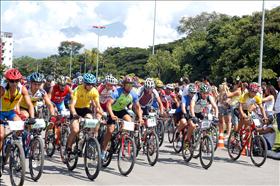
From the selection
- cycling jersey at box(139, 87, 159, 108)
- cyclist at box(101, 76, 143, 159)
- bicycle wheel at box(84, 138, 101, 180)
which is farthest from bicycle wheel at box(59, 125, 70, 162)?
cycling jersey at box(139, 87, 159, 108)

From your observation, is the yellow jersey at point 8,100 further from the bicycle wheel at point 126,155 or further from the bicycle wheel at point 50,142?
the bicycle wheel at point 50,142

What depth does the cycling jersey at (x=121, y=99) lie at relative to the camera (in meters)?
9.87

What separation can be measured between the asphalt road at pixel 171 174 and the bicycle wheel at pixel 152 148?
0.15 metres

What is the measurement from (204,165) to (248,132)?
1.55 m

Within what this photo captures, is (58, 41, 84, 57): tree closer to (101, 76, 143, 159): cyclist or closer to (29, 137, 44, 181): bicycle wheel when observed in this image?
(101, 76, 143, 159): cyclist

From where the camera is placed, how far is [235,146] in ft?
38.1

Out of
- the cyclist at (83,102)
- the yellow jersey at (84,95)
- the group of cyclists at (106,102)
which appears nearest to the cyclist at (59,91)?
the group of cyclists at (106,102)

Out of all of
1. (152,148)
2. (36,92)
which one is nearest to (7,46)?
(36,92)

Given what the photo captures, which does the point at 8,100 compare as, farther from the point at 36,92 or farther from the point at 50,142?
the point at 50,142

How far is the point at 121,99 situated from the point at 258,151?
345cm

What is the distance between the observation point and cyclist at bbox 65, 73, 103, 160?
916 centimetres

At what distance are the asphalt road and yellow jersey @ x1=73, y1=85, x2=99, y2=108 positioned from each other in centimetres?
135

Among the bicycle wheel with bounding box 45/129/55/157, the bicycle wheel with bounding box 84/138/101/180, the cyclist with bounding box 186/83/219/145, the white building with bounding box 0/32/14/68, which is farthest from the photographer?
the white building with bounding box 0/32/14/68

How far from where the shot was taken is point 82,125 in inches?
357
